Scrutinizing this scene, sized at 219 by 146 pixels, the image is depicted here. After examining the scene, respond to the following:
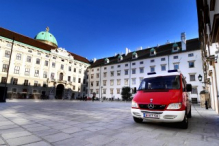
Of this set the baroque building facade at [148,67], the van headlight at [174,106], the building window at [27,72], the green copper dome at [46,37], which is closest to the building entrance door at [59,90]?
the building window at [27,72]

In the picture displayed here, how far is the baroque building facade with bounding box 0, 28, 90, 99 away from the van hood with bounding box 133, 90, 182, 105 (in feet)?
102

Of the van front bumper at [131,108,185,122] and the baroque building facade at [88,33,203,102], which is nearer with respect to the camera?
the van front bumper at [131,108,185,122]

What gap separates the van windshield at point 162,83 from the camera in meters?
5.49

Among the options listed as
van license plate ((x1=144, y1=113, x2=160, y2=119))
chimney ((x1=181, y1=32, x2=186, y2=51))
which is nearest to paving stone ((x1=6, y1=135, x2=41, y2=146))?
van license plate ((x1=144, y1=113, x2=160, y2=119))

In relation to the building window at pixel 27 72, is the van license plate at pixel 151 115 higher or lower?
lower

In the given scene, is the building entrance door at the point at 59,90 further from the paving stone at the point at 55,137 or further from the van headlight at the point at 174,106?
the van headlight at the point at 174,106

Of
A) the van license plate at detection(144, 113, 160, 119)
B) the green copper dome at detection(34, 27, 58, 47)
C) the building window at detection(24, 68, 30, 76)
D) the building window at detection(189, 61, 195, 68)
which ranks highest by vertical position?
the green copper dome at detection(34, 27, 58, 47)

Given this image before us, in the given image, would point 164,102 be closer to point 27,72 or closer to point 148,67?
point 148,67

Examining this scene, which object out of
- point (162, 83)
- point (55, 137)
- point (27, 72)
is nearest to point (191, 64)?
point (162, 83)

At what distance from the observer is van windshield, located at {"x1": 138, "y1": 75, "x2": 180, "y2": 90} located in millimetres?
5488

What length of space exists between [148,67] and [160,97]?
3452cm

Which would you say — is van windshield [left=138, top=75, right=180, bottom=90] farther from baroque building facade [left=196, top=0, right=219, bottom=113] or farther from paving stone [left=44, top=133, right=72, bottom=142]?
paving stone [left=44, top=133, right=72, bottom=142]

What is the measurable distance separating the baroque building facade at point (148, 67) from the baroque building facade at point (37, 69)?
29.8 ft

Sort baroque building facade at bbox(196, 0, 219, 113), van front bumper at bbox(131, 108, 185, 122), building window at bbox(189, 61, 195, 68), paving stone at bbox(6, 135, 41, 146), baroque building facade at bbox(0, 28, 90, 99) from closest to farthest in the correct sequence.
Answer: paving stone at bbox(6, 135, 41, 146) → baroque building facade at bbox(196, 0, 219, 113) → van front bumper at bbox(131, 108, 185, 122) → building window at bbox(189, 61, 195, 68) → baroque building facade at bbox(0, 28, 90, 99)
